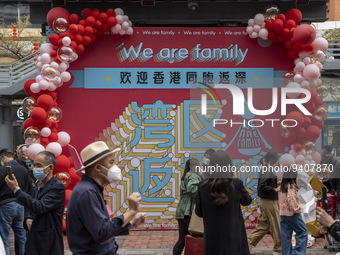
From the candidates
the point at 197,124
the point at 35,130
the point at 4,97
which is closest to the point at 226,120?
the point at 197,124

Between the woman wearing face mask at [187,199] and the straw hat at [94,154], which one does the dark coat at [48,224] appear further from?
the woman wearing face mask at [187,199]

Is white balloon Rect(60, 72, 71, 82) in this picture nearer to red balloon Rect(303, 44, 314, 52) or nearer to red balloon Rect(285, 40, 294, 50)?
red balloon Rect(285, 40, 294, 50)

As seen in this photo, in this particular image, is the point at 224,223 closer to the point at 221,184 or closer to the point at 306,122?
the point at 221,184

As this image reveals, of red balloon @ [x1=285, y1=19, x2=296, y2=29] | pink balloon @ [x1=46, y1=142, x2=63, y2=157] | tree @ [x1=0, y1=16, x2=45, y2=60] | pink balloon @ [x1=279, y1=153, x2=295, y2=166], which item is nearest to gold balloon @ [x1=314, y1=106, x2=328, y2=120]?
pink balloon @ [x1=279, y1=153, x2=295, y2=166]

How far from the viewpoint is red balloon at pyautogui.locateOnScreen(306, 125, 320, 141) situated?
37.0ft

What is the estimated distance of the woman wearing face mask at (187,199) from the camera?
847 centimetres

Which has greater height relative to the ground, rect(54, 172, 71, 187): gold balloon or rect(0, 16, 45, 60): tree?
rect(0, 16, 45, 60): tree

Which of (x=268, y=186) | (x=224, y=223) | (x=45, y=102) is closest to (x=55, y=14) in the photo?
(x=45, y=102)

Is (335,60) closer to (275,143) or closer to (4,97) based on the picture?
(275,143)

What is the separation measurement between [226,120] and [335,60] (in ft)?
26.2

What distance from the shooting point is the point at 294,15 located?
11648mm

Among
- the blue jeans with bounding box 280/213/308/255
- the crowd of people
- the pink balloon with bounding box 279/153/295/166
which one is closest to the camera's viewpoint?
the crowd of people

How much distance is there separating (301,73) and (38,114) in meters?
5.26

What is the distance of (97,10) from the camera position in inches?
464
